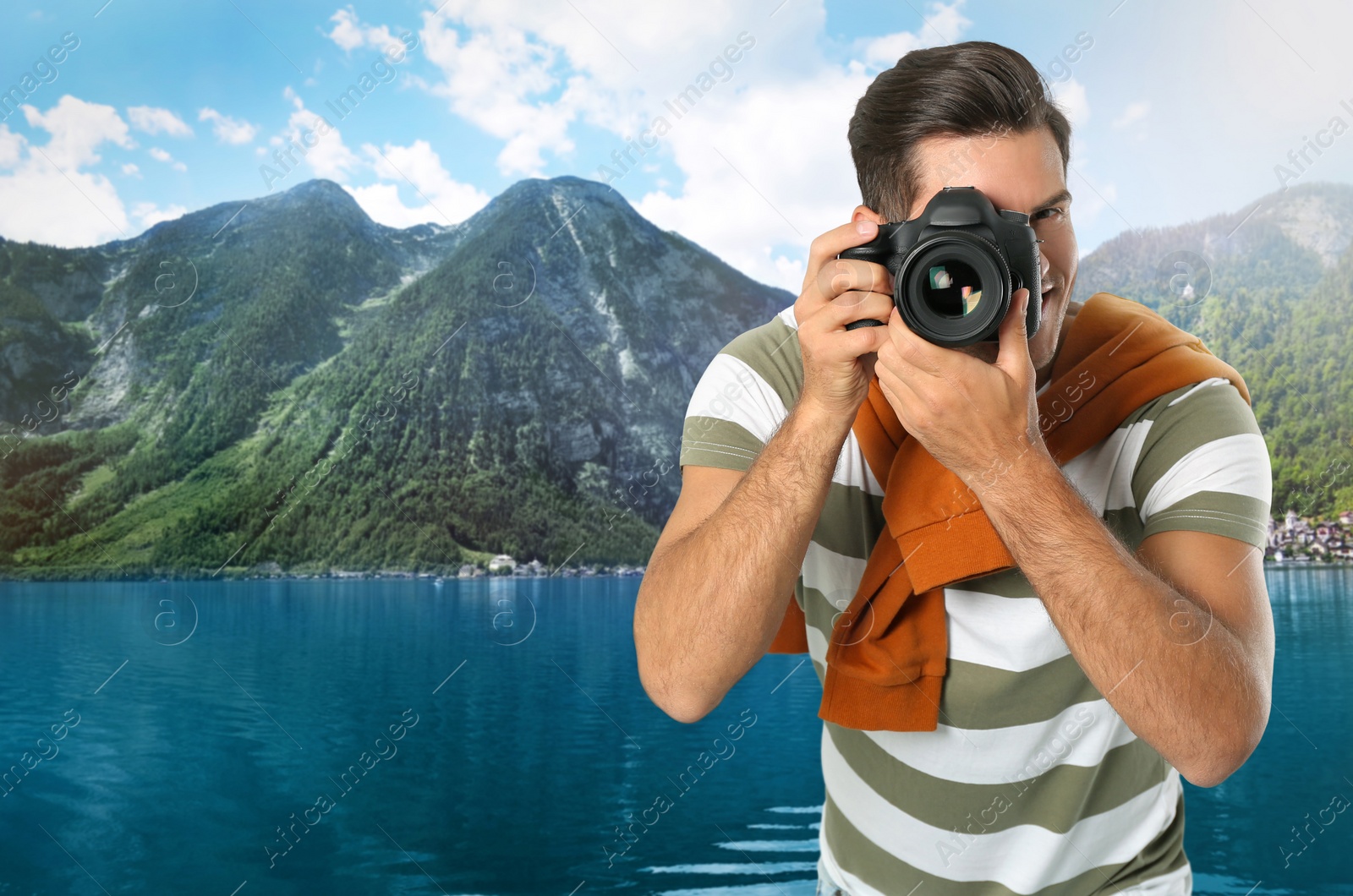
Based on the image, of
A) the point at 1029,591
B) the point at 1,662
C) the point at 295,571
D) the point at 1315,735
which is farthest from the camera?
the point at 295,571

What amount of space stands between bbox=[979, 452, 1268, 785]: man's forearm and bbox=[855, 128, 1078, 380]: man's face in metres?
0.42

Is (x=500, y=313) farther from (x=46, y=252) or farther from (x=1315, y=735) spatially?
(x=1315, y=735)

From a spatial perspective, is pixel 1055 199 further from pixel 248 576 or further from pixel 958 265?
pixel 248 576

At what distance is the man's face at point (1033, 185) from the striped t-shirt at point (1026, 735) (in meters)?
0.24

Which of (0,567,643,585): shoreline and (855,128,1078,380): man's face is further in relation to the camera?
(0,567,643,585): shoreline

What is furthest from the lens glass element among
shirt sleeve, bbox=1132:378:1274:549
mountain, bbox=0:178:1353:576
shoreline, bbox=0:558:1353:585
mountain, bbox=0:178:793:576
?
shoreline, bbox=0:558:1353:585

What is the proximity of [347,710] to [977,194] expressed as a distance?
2637 cm

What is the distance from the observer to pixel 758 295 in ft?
391

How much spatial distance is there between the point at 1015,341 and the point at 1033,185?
39 centimetres

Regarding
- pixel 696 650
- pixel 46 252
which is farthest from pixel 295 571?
pixel 696 650

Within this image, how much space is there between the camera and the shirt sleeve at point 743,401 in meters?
1.57

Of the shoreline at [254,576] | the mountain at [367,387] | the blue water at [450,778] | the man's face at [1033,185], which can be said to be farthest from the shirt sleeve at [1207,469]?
the shoreline at [254,576]

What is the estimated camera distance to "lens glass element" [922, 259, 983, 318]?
1377 mm

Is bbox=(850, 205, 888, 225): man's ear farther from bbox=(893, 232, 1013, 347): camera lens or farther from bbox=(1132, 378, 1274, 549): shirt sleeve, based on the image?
bbox=(1132, 378, 1274, 549): shirt sleeve
